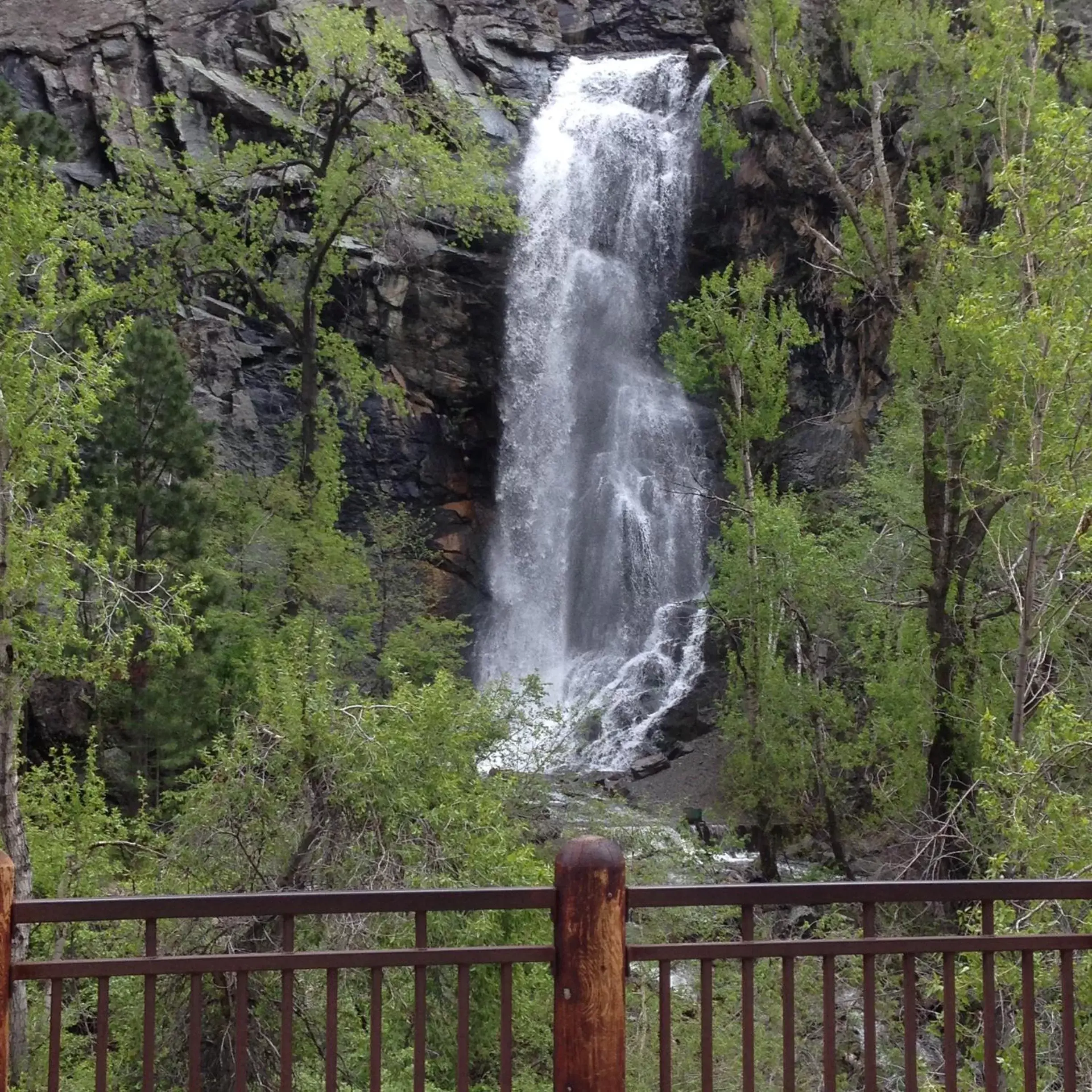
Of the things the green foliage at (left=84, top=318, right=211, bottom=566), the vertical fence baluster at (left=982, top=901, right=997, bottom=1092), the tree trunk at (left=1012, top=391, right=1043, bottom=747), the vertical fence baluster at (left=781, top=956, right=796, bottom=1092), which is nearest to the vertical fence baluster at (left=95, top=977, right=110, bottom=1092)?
the vertical fence baluster at (left=781, top=956, right=796, bottom=1092)

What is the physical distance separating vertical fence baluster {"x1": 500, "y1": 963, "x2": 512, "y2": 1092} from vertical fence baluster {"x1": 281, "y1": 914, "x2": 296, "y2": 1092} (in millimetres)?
653

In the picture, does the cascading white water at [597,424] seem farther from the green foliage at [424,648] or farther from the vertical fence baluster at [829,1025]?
the vertical fence baluster at [829,1025]

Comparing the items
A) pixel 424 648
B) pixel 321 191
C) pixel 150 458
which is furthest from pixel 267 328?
pixel 424 648

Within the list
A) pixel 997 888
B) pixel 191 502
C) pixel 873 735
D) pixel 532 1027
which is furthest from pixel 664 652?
pixel 997 888

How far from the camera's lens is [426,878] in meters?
8.55

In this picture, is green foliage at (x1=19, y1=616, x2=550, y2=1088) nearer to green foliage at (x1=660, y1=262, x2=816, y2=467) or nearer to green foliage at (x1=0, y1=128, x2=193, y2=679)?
green foliage at (x1=0, y1=128, x2=193, y2=679)

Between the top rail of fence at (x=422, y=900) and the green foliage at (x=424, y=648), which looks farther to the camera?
the green foliage at (x=424, y=648)

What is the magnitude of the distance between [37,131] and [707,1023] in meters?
19.9

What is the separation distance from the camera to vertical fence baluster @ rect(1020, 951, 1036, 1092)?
11.9ft

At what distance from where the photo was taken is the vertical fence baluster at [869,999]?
3500 mm

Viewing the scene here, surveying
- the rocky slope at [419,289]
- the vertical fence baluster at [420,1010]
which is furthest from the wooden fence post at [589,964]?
the rocky slope at [419,289]

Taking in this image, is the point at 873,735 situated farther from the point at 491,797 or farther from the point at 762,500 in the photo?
the point at 491,797

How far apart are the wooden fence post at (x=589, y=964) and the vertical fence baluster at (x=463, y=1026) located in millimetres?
273

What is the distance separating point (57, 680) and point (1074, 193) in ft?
56.2
